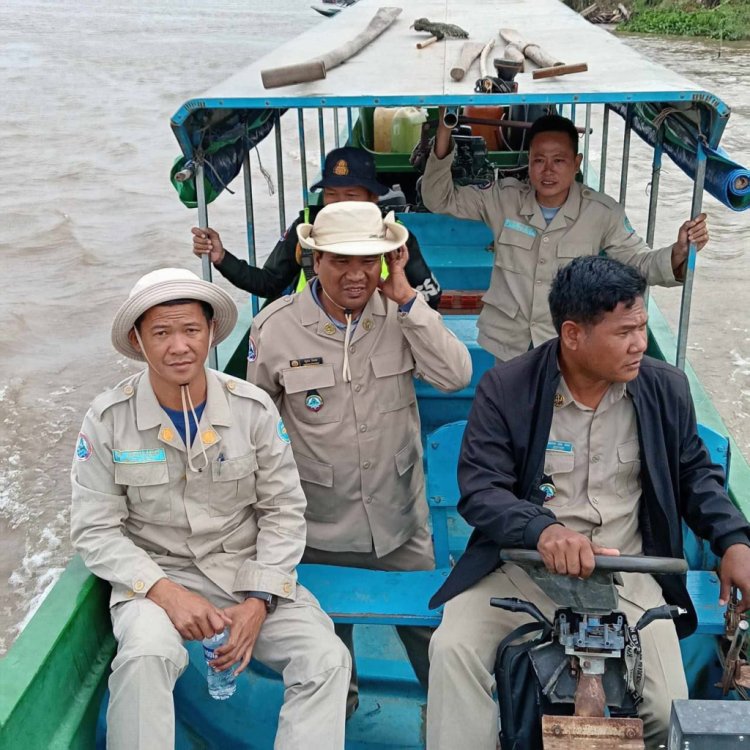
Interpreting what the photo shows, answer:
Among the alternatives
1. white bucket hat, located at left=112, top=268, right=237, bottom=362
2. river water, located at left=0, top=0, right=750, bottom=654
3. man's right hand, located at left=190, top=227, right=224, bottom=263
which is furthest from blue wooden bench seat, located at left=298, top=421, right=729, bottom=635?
river water, located at left=0, top=0, right=750, bottom=654

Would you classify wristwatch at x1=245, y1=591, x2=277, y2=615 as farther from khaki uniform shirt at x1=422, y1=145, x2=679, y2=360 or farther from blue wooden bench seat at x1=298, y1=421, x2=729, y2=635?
khaki uniform shirt at x1=422, y1=145, x2=679, y2=360

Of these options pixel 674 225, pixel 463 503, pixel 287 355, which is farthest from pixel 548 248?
pixel 674 225

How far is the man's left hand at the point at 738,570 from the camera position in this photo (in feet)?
7.60

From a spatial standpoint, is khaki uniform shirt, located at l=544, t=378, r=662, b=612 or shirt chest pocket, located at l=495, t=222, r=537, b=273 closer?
khaki uniform shirt, located at l=544, t=378, r=662, b=612

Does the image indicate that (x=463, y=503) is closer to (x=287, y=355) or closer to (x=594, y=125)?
(x=287, y=355)

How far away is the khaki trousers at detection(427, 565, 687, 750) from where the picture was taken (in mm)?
2326

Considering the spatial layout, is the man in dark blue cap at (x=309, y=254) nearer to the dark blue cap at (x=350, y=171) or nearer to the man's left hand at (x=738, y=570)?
the dark blue cap at (x=350, y=171)

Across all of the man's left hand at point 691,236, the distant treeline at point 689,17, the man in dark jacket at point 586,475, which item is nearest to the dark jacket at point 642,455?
the man in dark jacket at point 586,475

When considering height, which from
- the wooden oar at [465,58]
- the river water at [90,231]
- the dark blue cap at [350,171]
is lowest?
the river water at [90,231]

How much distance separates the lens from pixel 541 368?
2520 millimetres

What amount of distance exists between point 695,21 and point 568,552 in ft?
89.3

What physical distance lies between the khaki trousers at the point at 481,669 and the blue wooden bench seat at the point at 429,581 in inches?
11.2

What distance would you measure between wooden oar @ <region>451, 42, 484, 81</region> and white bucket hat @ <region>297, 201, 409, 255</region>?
72 cm

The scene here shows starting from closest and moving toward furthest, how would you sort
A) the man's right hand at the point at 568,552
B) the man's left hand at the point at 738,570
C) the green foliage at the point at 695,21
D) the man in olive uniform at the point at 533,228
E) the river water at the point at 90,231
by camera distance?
the man's right hand at the point at 568,552
the man's left hand at the point at 738,570
the man in olive uniform at the point at 533,228
the river water at the point at 90,231
the green foliage at the point at 695,21
